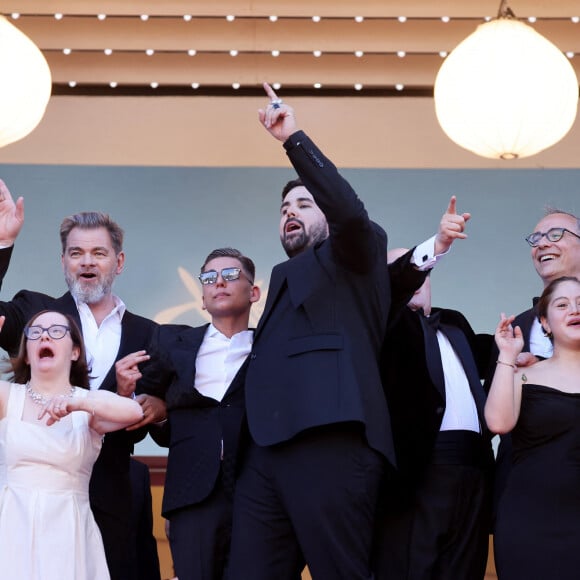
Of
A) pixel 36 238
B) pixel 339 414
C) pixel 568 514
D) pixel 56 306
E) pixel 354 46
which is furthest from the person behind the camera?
pixel 36 238

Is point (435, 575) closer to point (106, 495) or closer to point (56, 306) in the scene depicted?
point (106, 495)

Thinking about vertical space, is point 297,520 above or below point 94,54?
below

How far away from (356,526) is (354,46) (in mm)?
3590

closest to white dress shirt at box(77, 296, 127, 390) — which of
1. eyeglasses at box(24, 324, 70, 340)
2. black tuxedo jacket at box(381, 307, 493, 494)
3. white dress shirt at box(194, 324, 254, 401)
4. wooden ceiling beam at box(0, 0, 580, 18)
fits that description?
eyeglasses at box(24, 324, 70, 340)

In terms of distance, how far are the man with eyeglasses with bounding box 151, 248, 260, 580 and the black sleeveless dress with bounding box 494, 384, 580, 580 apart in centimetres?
87

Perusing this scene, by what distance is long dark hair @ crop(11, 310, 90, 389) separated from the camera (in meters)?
4.27

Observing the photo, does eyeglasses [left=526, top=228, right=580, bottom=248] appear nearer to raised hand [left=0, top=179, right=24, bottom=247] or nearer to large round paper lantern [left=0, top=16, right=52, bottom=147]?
raised hand [left=0, top=179, right=24, bottom=247]

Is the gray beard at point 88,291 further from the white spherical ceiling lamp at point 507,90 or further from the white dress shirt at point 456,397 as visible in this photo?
the white spherical ceiling lamp at point 507,90

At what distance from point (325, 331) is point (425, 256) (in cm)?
44

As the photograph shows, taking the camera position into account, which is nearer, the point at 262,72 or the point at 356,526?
the point at 356,526

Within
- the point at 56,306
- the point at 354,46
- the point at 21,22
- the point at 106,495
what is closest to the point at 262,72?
the point at 354,46

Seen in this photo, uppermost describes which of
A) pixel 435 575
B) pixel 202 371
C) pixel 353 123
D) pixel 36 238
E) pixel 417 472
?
pixel 353 123

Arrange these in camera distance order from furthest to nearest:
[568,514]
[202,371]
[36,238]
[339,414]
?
[36,238]
[202,371]
[568,514]
[339,414]

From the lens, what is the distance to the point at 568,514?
12.6 ft
